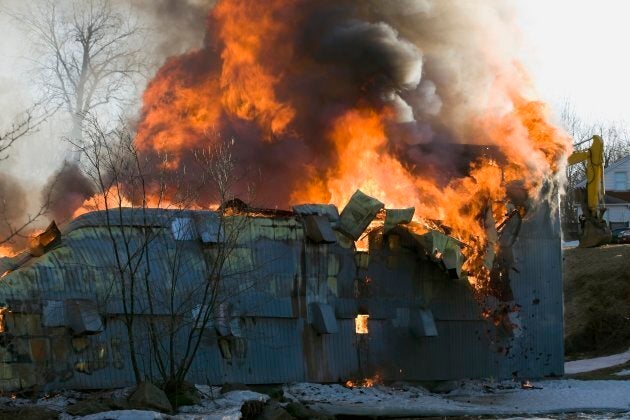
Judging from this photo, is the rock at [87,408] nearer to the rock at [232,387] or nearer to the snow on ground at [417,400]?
the snow on ground at [417,400]

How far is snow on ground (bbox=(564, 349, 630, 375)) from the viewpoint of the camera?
3074 cm

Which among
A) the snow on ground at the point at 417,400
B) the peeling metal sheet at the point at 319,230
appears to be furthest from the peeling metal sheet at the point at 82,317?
the peeling metal sheet at the point at 319,230

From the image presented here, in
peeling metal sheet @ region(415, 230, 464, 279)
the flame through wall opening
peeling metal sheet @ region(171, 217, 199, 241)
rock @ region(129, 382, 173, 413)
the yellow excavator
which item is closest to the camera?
rock @ region(129, 382, 173, 413)

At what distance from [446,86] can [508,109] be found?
1.82 m

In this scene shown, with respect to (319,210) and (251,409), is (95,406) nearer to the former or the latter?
(251,409)

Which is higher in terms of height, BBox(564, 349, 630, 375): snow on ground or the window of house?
the window of house

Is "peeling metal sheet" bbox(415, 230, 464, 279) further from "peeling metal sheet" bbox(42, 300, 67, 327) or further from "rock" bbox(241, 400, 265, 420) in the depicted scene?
"peeling metal sheet" bbox(42, 300, 67, 327)

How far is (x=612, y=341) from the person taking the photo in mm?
36500

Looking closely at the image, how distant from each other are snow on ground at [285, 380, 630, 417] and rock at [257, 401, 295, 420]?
1.84 meters

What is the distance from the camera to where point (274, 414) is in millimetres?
16500

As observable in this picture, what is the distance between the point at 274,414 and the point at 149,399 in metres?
2.25

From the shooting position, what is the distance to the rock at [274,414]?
1645 centimetres

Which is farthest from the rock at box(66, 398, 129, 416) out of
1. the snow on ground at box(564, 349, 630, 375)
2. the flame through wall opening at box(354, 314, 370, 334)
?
the snow on ground at box(564, 349, 630, 375)

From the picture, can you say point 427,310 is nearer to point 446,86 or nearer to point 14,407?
point 446,86
